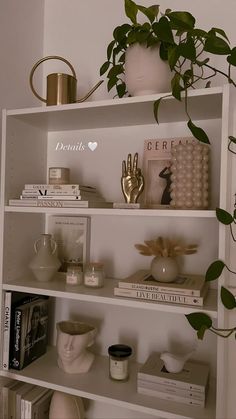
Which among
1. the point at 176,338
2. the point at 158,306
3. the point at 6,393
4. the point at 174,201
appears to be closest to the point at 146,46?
the point at 174,201

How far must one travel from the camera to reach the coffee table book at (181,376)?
3.37ft

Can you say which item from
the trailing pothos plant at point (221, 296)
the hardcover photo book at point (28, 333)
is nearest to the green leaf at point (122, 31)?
the trailing pothos plant at point (221, 296)

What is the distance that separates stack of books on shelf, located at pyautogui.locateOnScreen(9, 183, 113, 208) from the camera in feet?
3.66

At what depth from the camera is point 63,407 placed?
1194 millimetres

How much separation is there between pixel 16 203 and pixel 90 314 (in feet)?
1.79

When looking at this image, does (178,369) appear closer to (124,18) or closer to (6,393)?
(6,393)

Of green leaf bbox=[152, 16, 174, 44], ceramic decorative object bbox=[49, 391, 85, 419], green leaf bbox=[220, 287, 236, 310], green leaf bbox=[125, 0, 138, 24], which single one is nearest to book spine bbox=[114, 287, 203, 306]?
green leaf bbox=[220, 287, 236, 310]

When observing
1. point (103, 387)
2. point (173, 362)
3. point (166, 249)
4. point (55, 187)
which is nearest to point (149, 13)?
point (55, 187)

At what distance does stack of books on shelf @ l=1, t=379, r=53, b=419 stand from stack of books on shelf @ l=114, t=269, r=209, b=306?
557 mm

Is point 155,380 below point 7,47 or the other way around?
below

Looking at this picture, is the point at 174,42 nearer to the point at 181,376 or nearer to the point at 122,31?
the point at 122,31

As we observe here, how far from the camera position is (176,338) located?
4.00 ft

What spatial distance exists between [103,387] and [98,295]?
322mm

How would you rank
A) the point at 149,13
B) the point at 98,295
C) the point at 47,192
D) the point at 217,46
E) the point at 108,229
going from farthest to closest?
the point at 108,229 < the point at 47,192 < the point at 98,295 < the point at 149,13 < the point at 217,46
